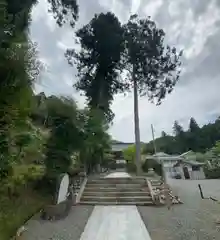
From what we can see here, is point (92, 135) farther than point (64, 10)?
Yes

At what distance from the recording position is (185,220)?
21.1 feet

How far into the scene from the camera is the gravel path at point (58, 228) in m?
5.17

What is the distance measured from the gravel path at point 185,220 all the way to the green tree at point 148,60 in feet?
25.5

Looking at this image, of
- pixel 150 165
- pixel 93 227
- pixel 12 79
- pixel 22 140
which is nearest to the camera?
pixel 12 79

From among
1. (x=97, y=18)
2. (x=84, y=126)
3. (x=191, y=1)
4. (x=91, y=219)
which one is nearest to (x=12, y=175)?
(x=91, y=219)

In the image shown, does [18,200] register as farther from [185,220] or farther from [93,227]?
[185,220]

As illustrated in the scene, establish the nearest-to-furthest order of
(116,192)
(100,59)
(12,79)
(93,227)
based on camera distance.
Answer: (12,79) → (93,227) → (116,192) → (100,59)

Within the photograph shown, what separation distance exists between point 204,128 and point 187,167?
832 inches

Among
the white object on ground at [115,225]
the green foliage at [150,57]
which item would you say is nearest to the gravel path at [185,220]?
the white object on ground at [115,225]

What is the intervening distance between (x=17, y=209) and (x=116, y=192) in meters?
5.29

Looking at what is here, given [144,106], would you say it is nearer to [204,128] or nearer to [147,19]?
[147,19]

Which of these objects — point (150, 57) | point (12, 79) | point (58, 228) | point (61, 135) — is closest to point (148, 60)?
point (150, 57)

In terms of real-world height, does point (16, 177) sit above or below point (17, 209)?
above

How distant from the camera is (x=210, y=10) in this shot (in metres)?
7.94
